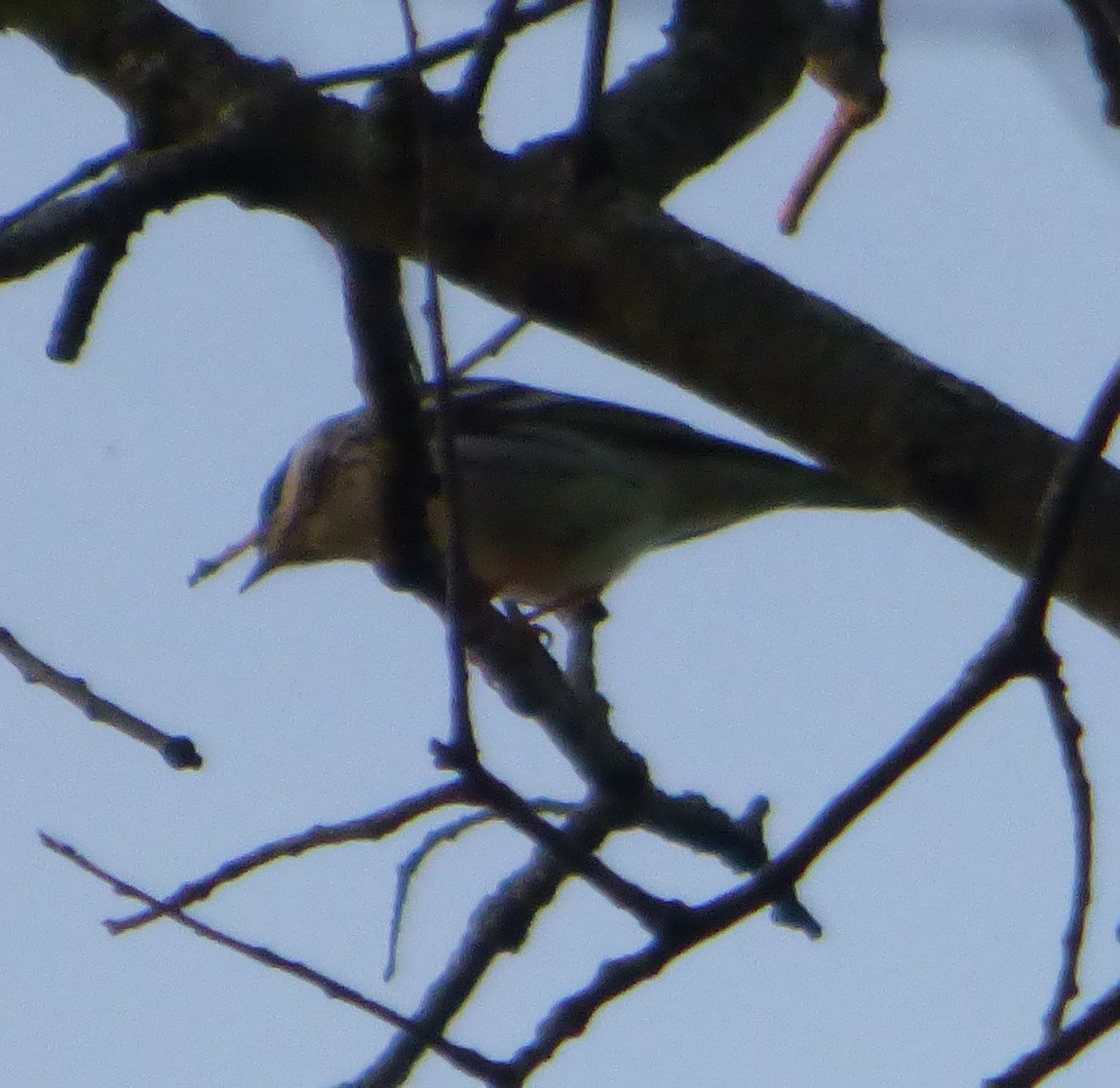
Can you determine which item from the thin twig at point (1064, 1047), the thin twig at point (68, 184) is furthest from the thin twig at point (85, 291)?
the thin twig at point (1064, 1047)

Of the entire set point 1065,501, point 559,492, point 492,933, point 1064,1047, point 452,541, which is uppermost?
point 559,492

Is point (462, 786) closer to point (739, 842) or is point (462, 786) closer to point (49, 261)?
point (49, 261)

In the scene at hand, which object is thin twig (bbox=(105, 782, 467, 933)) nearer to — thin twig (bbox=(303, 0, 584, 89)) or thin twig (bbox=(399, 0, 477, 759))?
thin twig (bbox=(399, 0, 477, 759))

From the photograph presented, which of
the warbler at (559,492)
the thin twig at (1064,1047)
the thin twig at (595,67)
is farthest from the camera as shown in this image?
the warbler at (559,492)

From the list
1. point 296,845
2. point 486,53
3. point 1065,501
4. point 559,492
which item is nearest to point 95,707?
point 296,845

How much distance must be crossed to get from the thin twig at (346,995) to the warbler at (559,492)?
3.58m

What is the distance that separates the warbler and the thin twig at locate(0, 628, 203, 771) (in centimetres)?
320

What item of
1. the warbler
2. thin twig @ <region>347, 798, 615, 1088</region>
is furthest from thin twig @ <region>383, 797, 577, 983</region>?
the warbler

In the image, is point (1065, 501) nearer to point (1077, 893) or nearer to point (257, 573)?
point (1077, 893)

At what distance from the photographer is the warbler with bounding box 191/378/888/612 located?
21.1 ft

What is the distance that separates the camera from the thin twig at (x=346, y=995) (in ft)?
7.66

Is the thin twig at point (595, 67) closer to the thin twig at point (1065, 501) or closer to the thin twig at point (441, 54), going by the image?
the thin twig at point (441, 54)

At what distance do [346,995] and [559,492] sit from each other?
4308 millimetres

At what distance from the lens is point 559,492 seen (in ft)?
21.7
